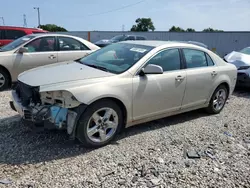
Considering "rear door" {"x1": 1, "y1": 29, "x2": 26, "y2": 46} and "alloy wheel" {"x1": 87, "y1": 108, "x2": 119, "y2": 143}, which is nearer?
"alloy wheel" {"x1": 87, "y1": 108, "x2": 119, "y2": 143}

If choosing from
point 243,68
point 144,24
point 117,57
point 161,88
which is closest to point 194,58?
point 161,88

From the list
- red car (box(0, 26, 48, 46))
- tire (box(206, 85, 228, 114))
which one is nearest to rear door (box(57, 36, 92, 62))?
red car (box(0, 26, 48, 46))

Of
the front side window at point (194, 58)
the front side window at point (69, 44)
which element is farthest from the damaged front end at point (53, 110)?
the front side window at point (69, 44)

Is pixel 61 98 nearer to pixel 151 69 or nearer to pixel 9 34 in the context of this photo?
pixel 151 69

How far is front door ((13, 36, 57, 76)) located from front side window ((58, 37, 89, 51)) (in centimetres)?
21

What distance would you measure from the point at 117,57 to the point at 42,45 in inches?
133

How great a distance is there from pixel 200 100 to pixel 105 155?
231 cm

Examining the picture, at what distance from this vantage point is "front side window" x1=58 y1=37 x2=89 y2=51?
648 cm

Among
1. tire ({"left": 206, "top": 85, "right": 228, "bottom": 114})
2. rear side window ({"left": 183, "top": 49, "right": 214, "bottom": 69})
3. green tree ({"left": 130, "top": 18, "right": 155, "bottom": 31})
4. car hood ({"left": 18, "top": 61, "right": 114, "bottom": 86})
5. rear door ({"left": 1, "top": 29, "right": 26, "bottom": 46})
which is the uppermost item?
green tree ({"left": 130, "top": 18, "right": 155, "bottom": 31})

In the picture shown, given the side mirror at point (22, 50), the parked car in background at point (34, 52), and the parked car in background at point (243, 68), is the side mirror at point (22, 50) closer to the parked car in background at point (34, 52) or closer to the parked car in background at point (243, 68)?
the parked car in background at point (34, 52)

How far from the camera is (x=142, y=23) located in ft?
231

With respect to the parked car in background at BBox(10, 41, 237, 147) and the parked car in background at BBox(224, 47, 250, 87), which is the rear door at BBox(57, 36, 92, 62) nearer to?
the parked car in background at BBox(10, 41, 237, 147)

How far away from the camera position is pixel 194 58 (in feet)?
14.2

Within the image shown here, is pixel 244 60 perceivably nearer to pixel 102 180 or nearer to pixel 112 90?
pixel 112 90
